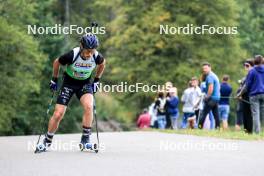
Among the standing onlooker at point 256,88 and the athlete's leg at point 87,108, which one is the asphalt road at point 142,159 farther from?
the standing onlooker at point 256,88

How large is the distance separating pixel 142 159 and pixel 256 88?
668cm

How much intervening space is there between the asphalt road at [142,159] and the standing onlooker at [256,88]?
2252mm

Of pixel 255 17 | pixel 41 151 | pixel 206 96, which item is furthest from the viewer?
pixel 255 17

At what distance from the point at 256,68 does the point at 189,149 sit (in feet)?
15.0

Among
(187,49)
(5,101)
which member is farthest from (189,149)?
(187,49)

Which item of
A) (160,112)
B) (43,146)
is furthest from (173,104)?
(43,146)

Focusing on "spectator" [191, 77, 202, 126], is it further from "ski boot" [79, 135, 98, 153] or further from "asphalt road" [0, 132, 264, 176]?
"ski boot" [79, 135, 98, 153]

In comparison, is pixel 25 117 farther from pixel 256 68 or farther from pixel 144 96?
pixel 256 68

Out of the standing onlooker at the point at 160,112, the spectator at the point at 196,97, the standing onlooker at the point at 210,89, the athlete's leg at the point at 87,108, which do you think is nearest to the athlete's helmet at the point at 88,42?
the athlete's leg at the point at 87,108

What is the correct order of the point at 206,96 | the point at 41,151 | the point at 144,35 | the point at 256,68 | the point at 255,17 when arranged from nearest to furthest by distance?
the point at 41,151 → the point at 256,68 → the point at 206,96 → the point at 144,35 → the point at 255,17

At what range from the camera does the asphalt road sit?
9.95m

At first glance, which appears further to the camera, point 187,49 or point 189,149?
point 187,49

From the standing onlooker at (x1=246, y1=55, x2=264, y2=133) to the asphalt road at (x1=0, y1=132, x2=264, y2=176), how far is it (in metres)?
2.25

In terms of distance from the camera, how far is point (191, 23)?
153 ft
